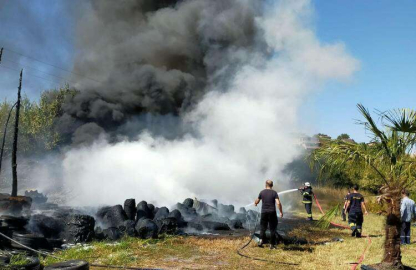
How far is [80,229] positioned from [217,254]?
4.84 m

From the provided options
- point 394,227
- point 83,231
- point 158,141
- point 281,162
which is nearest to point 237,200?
point 281,162

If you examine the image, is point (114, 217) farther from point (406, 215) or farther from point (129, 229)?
point (406, 215)

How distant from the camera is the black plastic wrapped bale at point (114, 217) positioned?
14.4 m

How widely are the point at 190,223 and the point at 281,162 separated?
1874 cm

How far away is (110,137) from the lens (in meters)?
34.7

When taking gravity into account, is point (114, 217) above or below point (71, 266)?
above

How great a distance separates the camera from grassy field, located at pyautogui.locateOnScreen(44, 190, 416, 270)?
7.88 metres

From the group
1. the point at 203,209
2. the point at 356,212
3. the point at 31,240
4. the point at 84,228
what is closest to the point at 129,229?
A: the point at 84,228

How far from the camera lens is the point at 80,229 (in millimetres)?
11352

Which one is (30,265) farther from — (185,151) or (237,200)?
(185,151)

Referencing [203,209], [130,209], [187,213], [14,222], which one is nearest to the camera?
[14,222]

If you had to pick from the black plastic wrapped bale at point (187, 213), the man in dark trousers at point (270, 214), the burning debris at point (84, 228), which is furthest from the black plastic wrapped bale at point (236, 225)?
the man in dark trousers at point (270, 214)

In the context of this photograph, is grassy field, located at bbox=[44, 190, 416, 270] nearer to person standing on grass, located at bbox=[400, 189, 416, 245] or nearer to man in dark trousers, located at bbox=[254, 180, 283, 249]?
man in dark trousers, located at bbox=[254, 180, 283, 249]

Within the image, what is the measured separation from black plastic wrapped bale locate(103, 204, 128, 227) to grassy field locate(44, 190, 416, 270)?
12.4 feet
